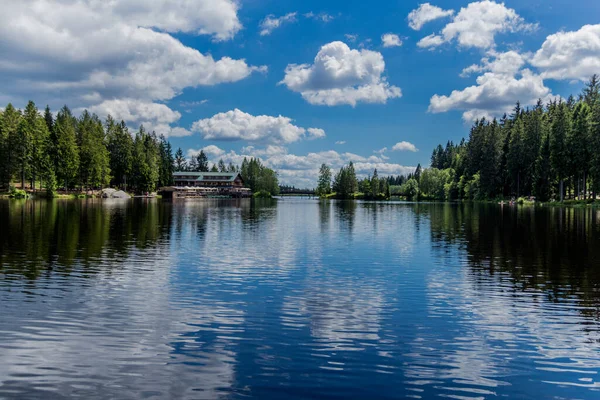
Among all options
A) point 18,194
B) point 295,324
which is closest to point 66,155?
point 18,194

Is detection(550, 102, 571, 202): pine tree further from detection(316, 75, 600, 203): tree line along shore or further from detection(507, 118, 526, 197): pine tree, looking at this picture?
detection(507, 118, 526, 197): pine tree

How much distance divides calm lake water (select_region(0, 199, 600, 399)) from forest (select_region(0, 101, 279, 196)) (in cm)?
10526

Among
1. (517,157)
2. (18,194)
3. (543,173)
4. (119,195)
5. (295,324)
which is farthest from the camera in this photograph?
(119,195)

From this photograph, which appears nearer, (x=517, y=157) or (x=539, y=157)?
(x=539, y=157)

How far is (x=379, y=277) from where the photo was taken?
22.3 metres

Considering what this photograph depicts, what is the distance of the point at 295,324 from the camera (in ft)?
46.5

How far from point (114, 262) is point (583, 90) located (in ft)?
539

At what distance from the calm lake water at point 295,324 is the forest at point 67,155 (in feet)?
345

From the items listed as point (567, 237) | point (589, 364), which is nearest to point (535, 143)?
point (567, 237)

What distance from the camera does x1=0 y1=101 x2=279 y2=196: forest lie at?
117 meters

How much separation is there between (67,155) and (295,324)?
443 feet

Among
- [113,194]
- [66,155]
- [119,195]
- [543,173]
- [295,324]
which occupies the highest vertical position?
[66,155]

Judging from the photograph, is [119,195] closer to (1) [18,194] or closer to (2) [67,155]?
(2) [67,155]

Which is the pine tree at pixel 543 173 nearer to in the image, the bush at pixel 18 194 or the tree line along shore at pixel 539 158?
the tree line along shore at pixel 539 158
